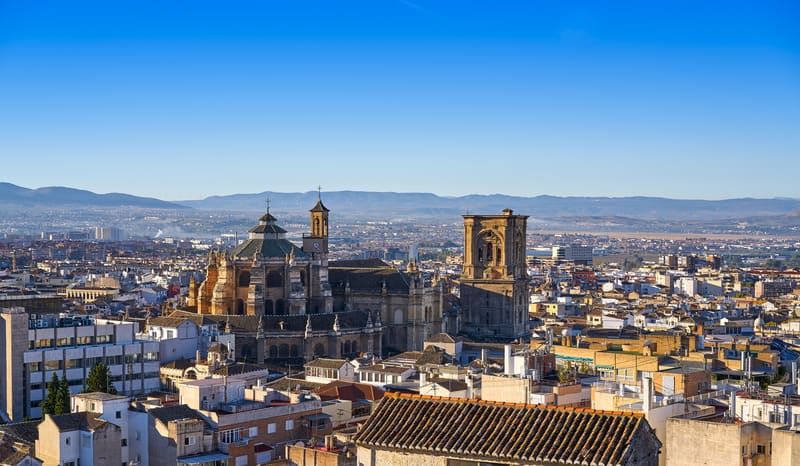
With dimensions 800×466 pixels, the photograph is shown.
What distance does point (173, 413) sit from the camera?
138ft

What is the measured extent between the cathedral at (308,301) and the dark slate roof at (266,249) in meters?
0.06

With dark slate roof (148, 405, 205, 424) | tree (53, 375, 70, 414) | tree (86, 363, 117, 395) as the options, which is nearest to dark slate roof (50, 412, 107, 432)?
dark slate roof (148, 405, 205, 424)

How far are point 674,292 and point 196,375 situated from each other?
10876cm

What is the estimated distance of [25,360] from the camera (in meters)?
57.5

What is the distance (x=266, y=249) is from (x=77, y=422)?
1585 inches

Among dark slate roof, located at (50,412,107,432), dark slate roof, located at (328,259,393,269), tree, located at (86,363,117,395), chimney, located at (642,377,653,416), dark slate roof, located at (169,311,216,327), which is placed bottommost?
tree, located at (86,363,117,395)

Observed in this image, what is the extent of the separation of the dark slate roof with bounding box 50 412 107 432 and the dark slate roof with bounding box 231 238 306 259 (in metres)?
38.2

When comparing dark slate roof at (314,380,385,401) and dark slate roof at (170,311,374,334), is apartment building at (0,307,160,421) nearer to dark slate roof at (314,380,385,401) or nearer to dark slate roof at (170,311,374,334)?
dark slate roof at (170,311,374,334)

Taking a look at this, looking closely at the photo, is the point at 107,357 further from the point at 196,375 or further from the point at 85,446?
the point at 85,446

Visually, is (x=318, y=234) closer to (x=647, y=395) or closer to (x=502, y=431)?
(x=647, y=395)

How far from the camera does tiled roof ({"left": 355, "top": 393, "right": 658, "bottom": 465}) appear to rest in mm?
24219

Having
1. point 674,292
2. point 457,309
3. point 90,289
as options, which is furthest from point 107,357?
point 674,292

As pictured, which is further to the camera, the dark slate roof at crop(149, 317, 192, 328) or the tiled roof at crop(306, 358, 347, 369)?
the dark slate roof at crop(149, 317, 192, 328)

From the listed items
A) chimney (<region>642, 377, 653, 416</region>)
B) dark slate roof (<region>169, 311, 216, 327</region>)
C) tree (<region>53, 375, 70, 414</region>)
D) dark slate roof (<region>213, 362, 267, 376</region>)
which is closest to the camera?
chimney (<region>642, 377, 653, 416</region>)
